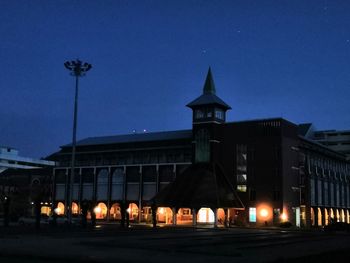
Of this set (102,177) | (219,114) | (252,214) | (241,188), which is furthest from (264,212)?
(102,177)

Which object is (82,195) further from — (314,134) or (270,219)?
(314,134)

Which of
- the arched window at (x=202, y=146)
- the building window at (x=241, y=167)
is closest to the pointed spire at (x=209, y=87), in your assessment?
the arched window at (x=202, y=146)

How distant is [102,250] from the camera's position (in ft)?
88.9

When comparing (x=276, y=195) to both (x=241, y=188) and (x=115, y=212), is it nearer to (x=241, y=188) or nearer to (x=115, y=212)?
(x=241, y=188)

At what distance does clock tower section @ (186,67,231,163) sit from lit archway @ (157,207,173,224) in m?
11.4

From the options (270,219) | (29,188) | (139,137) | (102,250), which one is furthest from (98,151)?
(102,250)

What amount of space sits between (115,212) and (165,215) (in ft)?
39.8

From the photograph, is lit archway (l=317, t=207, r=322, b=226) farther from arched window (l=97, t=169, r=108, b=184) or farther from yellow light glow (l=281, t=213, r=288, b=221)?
arched window (l=97, t=169, r=108, b=184)

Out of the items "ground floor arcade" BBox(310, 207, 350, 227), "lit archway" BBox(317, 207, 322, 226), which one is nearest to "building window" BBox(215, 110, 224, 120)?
"ground floor arcade" BBox(310, 207, 350, 227)

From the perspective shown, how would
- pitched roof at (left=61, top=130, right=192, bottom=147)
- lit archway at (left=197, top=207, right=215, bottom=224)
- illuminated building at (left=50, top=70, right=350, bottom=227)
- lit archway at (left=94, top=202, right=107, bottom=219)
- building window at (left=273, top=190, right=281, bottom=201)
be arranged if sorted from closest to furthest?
illuminated building at (left=50, top=70, right=350, bottom=227), building window at (left=273, top=190, right=281, bottom=201), lit archway at (left=197, top=207, right=215, bottom=224), pitched roof at (left=61, top=130, right=192, bottom=147), lit archway at (left=94, top=202, right=107, bottom=219)

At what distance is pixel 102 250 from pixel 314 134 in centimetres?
14537

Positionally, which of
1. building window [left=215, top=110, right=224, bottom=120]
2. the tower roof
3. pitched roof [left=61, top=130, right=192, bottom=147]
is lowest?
pitched roof [left=61, top=130, right=192, bottom=147]

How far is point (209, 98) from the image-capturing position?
291ft

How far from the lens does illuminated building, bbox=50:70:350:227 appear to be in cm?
7981
